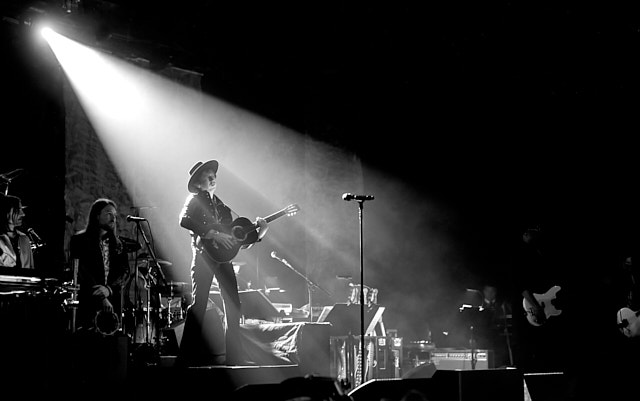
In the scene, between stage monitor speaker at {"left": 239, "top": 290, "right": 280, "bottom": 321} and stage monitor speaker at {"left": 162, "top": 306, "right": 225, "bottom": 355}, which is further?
stage monitor speaker at {"left": 239, "top": 290, "right": 280, "bottom": 321}

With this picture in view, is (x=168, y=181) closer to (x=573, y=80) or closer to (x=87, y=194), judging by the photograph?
(x=87, y=194)

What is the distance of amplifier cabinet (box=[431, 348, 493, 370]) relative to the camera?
9.34 metres

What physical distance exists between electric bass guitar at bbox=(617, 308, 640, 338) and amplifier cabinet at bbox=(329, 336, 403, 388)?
288 centimetres

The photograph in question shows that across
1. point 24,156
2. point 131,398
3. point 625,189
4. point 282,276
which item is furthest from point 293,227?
point 131,398

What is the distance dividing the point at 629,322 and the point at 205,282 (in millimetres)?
5282

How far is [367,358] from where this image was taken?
356 inches

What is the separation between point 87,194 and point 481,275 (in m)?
6.21

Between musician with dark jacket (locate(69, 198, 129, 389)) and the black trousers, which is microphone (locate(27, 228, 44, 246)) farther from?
the black trousers

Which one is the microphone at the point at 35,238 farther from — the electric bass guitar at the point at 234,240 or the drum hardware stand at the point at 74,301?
the electric bass guitar at the point at 234,240

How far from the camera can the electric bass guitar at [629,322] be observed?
8484 millimetres

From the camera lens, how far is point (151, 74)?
10.7 m

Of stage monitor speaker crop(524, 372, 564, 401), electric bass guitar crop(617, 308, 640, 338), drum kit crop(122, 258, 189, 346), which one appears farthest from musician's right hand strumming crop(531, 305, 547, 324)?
drum kit crop(122, 258, 189, 346)

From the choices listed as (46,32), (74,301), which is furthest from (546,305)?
(46,32)

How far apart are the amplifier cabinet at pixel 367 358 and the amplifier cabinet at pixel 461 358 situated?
569 mm
